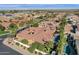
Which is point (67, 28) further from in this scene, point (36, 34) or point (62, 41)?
point (36, 34)

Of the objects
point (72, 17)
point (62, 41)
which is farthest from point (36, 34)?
point (72, 17)

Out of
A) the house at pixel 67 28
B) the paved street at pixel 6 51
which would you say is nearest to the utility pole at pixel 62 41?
the house at pixel 67 28

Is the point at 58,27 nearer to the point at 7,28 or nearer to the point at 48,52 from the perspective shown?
the point at 48,52

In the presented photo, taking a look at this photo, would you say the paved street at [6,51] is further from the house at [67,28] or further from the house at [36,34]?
the house at [67,28]

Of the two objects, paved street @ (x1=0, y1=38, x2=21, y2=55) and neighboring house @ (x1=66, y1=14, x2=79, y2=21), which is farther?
neighboring house @ (x1=66, y1=14, x2=79, y2=21)

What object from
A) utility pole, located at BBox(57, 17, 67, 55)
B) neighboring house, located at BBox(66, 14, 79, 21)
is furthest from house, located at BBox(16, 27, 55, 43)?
neighboring house, located at BBox(66, 14, 79, 21)

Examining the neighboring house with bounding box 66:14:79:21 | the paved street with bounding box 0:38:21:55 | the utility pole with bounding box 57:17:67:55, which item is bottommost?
the paved street with bounding box 0:38:21:55

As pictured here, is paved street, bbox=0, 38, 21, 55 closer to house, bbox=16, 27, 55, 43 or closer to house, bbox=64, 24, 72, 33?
house, bbox=16, 27, 55, 43

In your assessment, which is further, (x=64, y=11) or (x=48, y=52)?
(x=64, y=11)
